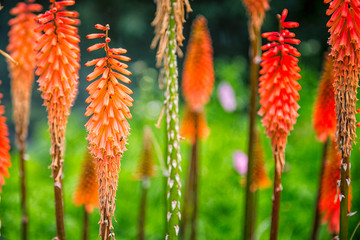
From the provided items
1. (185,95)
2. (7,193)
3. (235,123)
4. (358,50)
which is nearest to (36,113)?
(7,193)

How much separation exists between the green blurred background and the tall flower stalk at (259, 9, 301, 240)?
Answer: 8.30 feet

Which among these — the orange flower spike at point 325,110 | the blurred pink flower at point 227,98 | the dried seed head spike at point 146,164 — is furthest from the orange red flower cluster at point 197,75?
the blurred pink flower at point 227,98

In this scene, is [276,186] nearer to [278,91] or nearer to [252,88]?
[278,91]

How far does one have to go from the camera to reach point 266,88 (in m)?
2.57

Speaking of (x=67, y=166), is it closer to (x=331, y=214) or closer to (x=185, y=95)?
(x=185, y=95)

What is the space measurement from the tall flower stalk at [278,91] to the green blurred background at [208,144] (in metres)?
2.53

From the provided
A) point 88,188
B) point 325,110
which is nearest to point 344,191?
point 325,110

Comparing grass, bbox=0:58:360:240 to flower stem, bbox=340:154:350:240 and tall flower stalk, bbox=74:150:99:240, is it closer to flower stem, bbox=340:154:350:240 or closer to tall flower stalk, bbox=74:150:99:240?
tall flower stalk, bbox=74:150:99:240

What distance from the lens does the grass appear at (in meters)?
5.71

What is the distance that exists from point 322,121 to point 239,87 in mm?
6673

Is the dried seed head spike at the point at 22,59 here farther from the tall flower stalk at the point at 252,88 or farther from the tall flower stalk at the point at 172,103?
the tall flower stalk at the point at 252,88

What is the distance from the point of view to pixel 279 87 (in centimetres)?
256

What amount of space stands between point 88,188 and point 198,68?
209 cm

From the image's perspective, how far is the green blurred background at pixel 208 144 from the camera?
5.90m
